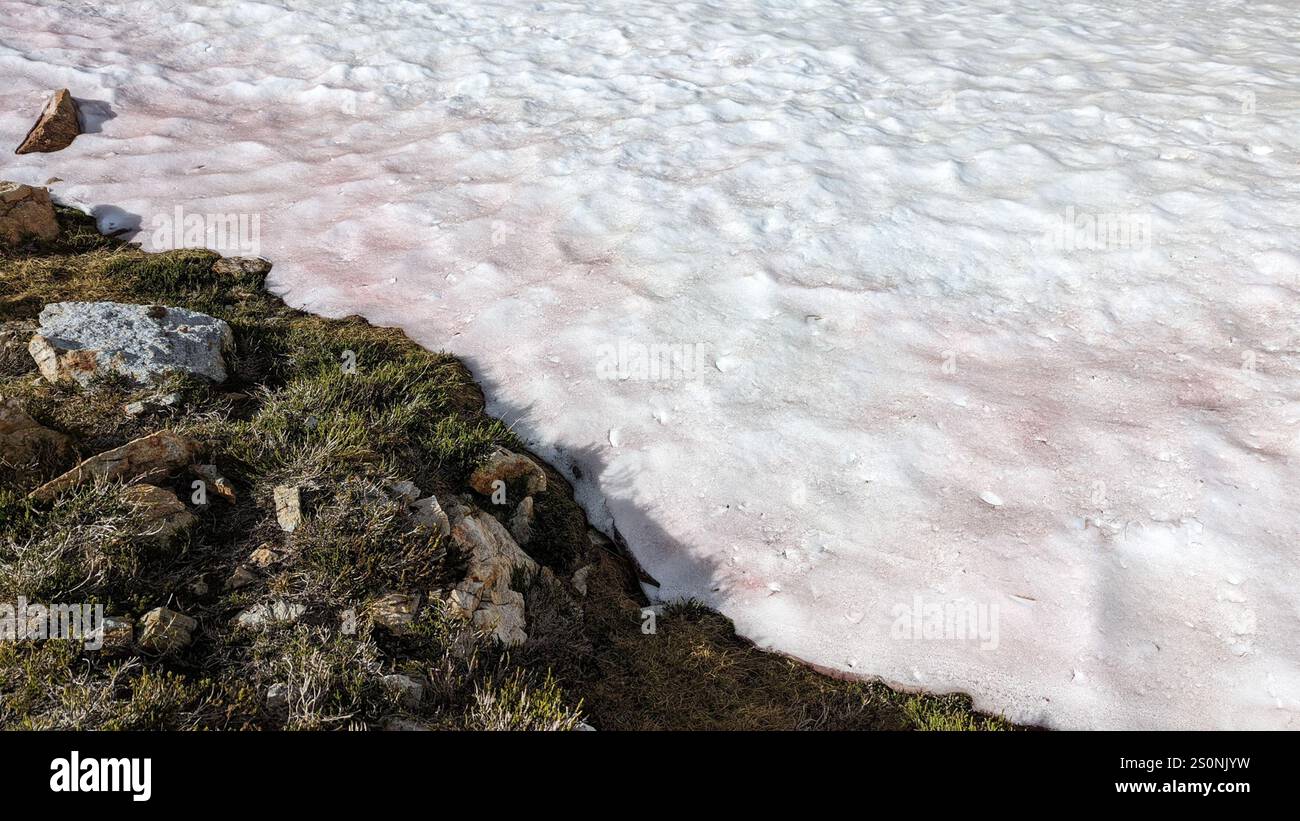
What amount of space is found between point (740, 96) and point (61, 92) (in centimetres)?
919

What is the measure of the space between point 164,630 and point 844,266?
21.2 feet

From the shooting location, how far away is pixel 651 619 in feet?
16.4

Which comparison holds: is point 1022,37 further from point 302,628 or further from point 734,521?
point 302,628

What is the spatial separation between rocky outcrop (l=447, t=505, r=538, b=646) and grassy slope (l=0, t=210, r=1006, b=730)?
3.7 inches

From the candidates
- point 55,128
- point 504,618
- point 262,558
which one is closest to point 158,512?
point 262,558

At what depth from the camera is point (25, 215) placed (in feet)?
26.6

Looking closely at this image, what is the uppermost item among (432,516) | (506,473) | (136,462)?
(136,462)

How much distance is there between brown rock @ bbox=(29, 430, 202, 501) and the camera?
431 cm

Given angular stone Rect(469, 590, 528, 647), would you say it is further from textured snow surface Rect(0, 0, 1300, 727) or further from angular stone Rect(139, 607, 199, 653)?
angular stone Rect(139, 607, 199, 653)

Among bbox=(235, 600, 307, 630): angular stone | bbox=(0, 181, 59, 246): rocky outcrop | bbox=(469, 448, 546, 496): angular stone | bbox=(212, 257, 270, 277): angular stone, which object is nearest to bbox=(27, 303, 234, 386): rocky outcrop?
bbox=(212, 257, 270, 277): angular stone

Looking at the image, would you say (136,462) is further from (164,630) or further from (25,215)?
(25,215)

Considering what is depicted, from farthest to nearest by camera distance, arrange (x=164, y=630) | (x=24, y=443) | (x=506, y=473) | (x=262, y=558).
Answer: (x=506, y=473), (x=24, y=443), (x=262, y=558), (x=164, y=630)

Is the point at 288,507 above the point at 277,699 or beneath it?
above

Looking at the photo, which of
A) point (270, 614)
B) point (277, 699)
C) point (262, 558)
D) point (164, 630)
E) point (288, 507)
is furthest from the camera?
point (288, 507)
